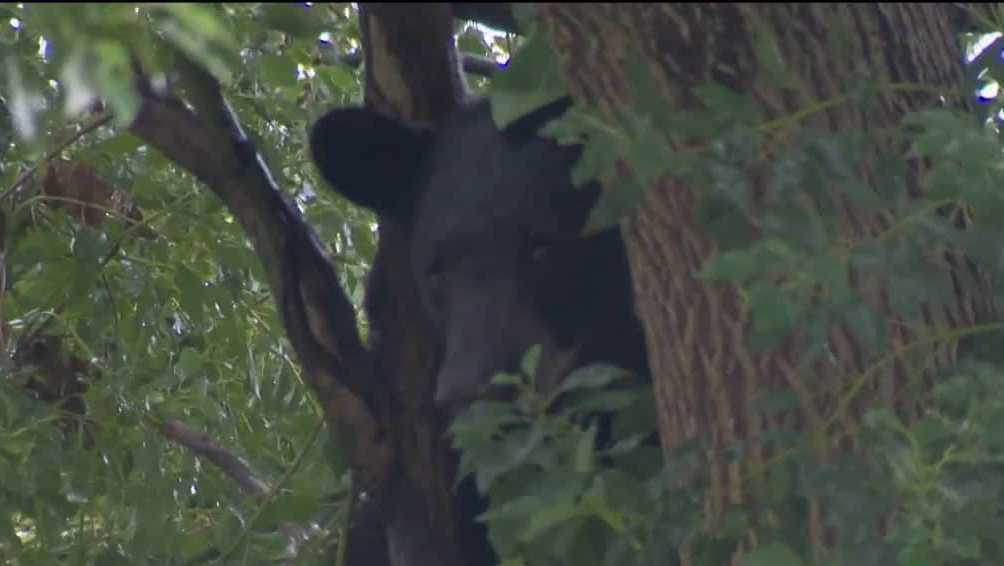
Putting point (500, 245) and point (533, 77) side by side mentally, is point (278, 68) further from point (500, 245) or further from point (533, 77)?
point (533, 77)

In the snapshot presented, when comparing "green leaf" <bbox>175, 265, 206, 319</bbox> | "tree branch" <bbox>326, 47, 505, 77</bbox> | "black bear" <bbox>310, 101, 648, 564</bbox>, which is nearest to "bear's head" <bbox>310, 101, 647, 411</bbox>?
"black bear" <bbox>310, 101, 648, 564</bbox>

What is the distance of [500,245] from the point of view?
11.1 ft

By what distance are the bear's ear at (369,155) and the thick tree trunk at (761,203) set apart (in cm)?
123

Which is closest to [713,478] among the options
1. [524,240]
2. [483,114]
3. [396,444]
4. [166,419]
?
[396,444]

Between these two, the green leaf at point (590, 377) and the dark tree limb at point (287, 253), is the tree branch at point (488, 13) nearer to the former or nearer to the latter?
the dark tree limb at point (287, 253)

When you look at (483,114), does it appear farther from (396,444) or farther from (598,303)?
(396,444)

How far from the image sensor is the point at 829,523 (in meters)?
2.04

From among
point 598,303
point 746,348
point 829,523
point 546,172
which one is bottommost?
point 829,523

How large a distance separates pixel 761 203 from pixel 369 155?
162 cm

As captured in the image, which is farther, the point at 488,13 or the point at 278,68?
the point at 278,68

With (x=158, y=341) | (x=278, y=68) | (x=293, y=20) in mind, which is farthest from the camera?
(x=158, y=341)

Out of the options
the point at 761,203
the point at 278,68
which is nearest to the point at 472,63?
the point at 278,68

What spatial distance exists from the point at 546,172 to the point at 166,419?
97 centimetres

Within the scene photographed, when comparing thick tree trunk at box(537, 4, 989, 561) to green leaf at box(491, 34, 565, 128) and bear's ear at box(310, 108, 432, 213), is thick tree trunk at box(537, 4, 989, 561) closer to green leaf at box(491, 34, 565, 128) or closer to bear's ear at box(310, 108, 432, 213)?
green leaf at box(491, 34, 565, 128)
